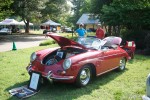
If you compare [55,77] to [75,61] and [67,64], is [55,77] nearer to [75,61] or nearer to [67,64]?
[67,64]

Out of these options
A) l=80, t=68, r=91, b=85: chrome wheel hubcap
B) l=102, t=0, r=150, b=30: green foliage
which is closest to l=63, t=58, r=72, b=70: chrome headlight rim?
l=80, t=68, r=91, b=85: chrome wheel hubcap

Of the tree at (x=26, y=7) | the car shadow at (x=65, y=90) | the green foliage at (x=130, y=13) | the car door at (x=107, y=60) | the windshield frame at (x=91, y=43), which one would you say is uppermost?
the tree at (x=26, y=7)

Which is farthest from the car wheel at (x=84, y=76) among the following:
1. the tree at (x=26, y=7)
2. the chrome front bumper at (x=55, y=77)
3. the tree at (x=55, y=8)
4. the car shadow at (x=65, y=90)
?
the tree at (x=55, y=8)

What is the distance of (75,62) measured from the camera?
18.9 ft

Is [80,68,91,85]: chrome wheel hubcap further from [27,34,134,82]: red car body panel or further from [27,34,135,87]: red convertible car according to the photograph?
[27,34,134,82]: red car body panel

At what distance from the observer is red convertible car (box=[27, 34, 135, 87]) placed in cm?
571

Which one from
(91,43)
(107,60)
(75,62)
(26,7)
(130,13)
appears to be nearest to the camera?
(75,62)

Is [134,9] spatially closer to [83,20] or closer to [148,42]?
[148,42]

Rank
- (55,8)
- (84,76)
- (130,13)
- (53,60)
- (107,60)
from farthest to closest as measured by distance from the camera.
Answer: (55,8) < (130,13) < (107,60) < (53,60) < (84,76)

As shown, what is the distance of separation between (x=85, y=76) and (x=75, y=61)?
2.37 feet

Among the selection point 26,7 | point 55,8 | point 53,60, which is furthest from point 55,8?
point 53,60

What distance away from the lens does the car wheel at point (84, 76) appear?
5.95 metres

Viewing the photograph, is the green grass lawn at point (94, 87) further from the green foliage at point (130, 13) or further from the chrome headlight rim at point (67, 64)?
the green foliage at point (130, 13)

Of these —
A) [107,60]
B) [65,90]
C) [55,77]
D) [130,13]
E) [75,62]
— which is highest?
[130,13]
